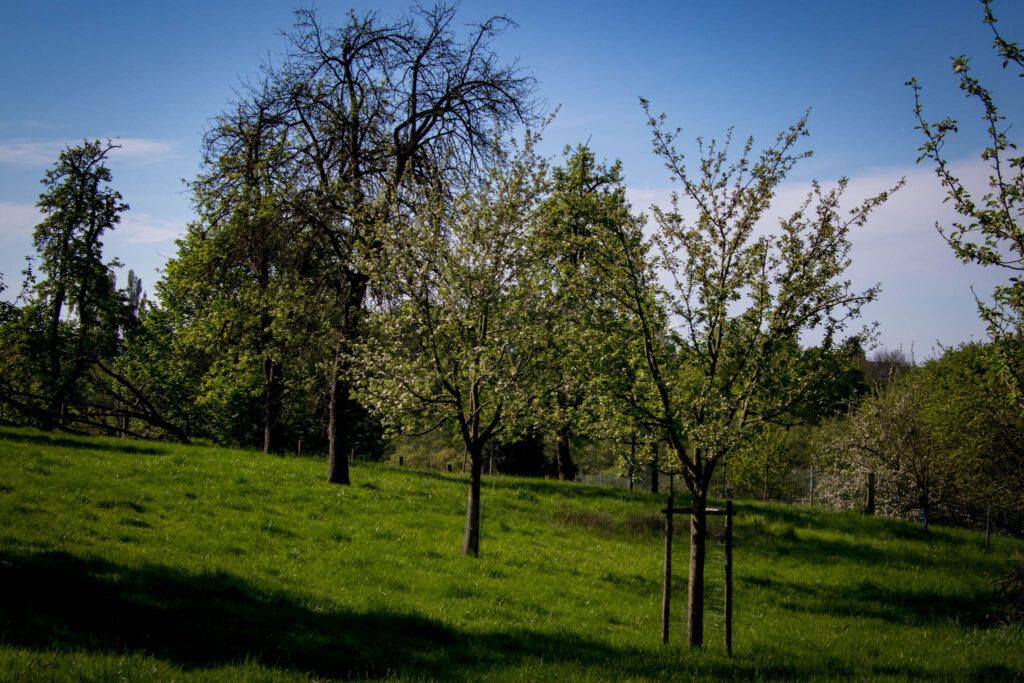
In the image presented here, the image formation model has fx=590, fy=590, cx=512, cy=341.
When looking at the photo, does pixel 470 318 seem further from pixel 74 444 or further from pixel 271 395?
pixel 271 395

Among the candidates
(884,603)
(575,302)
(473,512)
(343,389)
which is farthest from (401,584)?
(884,603)

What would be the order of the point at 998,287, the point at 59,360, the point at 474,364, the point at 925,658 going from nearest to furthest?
the point at 998,287, the point at 925,658, the point at 474,364, the point at 59,360

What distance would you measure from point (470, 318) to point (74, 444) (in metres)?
15.3

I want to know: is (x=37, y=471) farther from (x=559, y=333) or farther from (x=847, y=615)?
(x=847, y=615)

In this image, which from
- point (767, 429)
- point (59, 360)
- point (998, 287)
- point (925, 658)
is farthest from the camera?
point (59, 360)

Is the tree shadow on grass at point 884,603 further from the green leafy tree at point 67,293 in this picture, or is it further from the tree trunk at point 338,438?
the green leafy tree at point 67,293

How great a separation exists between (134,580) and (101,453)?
1190 cm

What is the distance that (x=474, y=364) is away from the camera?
1282 cm

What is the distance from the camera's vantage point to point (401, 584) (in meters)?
11.6

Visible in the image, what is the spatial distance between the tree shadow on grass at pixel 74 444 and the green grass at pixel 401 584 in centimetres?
17

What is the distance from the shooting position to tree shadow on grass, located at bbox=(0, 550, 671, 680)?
22.8 ft

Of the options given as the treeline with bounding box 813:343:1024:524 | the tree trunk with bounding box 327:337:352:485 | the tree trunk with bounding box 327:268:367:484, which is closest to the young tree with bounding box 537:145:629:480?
the tree trunk with bounding box 327:268:367:484

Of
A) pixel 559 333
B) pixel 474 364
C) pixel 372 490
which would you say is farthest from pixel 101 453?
pixel 559 333

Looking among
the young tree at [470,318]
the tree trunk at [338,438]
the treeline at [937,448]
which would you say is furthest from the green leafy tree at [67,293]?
the treeline at [937,448]
